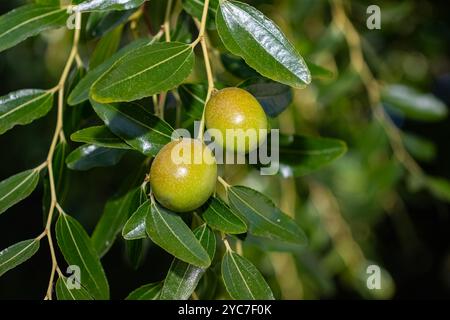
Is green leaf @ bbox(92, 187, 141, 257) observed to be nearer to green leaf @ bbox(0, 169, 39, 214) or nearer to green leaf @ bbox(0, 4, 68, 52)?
green leaf @ bbox(0, 169, 39, 214)

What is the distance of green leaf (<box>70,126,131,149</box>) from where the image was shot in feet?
3.15

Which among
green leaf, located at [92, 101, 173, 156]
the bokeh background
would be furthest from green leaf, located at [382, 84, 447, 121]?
green leaf, located at [92, 101, 173, 156]

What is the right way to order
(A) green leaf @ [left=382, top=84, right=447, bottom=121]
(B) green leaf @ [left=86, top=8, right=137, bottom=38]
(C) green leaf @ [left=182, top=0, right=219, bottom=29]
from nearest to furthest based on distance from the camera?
(C) green leaf @ [left=182, top=0, right=219, bottom=29] → (B) green leaf @ [left=86, top=8, right=137, bottom=38] → (A) green leaf @ [left=382, top=84, right=447, bottom=121]

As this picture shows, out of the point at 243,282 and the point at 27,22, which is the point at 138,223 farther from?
the point at 27,22

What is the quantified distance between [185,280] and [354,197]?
1.36 meters

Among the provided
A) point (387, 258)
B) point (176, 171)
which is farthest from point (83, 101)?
point (387, 258)

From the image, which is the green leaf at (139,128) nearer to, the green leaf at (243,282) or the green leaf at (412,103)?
the green leaf at (243,282)

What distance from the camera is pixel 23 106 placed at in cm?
111

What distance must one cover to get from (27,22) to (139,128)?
29cm

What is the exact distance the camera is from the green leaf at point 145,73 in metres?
0.88

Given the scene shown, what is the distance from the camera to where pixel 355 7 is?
6.44ft

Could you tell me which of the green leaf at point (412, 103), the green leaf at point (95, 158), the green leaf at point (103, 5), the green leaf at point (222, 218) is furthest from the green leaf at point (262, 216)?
the green leaf at point (412, 103)

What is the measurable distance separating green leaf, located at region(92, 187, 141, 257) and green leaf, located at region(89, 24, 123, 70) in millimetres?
255
